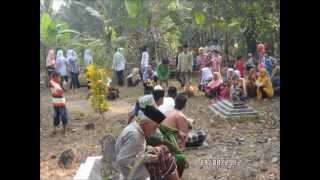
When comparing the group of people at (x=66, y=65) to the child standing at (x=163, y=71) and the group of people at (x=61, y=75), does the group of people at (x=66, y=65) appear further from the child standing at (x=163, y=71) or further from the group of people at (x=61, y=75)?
the child standing at (x=163, y=71)

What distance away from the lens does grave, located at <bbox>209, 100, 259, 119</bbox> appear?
4.77 m

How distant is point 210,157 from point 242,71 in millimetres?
931

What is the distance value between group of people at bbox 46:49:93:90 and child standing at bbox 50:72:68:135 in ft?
0.20

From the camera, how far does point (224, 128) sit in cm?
476

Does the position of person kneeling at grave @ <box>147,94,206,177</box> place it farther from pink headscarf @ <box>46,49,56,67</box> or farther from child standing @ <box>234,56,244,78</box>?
pink headscarf @ <box>46,49,56,67</box>

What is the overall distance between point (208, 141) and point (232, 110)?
408 millimetres

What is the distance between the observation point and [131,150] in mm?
4102

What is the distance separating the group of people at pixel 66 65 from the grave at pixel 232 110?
4.46 ft

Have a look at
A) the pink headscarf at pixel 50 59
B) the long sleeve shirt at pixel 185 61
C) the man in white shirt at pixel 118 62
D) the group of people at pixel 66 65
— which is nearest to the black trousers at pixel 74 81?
the group of people at pixel 66 65

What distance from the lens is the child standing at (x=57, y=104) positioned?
15.4ft

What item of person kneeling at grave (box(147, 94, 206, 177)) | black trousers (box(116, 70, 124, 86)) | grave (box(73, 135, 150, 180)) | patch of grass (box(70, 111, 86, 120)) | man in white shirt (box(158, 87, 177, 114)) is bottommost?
grave (box(73, 135, 150, 180))

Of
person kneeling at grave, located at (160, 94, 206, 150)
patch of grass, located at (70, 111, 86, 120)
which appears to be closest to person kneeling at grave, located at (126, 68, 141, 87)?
person kneeling at grave, located at (160, 94, 206, 150)

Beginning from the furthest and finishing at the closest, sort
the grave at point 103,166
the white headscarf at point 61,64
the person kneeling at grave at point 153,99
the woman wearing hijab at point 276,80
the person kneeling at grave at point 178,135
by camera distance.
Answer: the white headscarf at point 61,64 → the woman wearing hijab at point 276,80 → the person kneeling at grave at point 153,99 → the person kneeling at grave at point 178,135 → the grave at point 103,166
